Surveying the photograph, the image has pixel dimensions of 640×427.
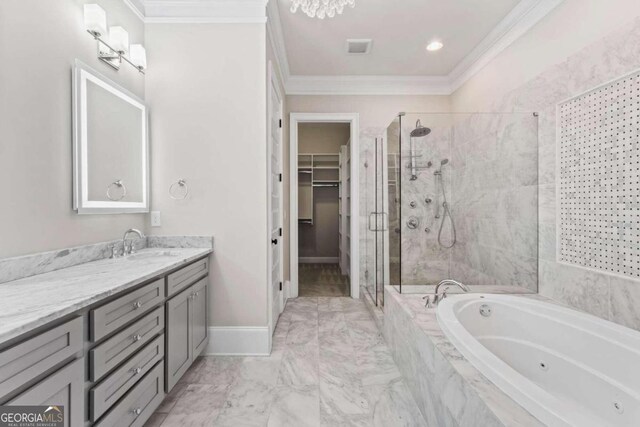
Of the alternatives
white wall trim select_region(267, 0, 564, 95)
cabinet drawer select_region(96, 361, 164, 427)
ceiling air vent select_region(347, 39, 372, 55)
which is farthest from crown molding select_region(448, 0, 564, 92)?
cabinet drawer select_region(96, 361, 164, 427)

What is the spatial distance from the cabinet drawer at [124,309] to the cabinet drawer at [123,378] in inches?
7.3

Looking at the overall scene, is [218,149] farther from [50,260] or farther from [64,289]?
[64,289]

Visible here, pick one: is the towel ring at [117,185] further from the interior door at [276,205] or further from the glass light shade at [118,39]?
the interior door at [276,205]

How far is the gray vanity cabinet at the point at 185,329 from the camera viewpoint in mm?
1605

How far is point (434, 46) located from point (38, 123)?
127 inches

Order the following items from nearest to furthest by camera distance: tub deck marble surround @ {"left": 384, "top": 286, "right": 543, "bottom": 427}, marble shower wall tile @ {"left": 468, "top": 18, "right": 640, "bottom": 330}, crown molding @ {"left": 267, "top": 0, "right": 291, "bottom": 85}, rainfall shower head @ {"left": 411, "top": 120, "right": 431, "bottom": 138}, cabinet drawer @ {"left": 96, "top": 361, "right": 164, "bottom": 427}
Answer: tub deck marble surround @ {"left": 384, "top": 286, "right": 543, "bottom": 427}
cabinet drawer @ {"left": 96, "top": 361, "right": 164, "bottom": 427}
marble shower wall tile @ {"left": 468, "top": 18, "right": 640, "bottom": 330}
crown molding @ {"left": 267, "top": 0, "right": 291, "bottom": 85}
rainfall shower head @ {"left": 411, "top": 120, "right": 431, "bottom": 138}

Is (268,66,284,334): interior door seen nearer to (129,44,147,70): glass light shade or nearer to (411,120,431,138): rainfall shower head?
(129,44,147,70): glass light shade

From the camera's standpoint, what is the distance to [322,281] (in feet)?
14.7

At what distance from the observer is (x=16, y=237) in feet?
4.21

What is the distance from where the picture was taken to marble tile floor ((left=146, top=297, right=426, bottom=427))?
5.10ft

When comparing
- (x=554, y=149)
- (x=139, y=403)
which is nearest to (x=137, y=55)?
(x=139, y=403)

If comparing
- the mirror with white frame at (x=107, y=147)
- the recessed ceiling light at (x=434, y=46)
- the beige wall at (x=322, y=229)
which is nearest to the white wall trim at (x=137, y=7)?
the mirror with white frame at (x=107, y=147)

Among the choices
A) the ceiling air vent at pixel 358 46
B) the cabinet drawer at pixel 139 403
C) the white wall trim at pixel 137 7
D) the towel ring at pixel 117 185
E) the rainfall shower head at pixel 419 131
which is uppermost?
the ceiling air vent at pixel 358 46

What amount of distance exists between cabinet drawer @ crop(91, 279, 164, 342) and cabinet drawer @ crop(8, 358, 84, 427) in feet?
0.40
